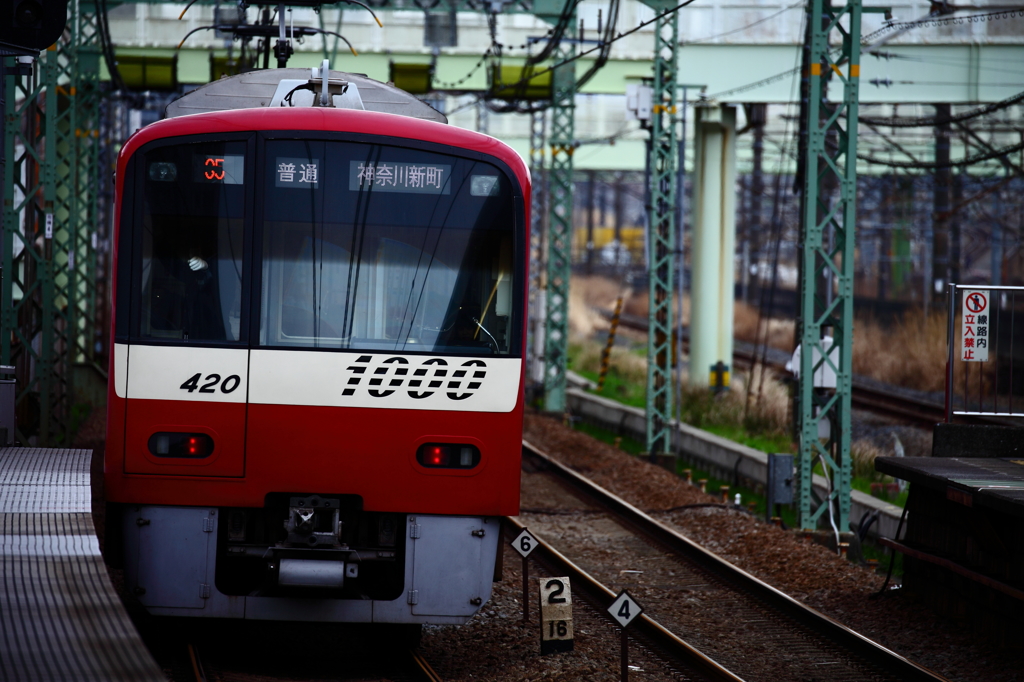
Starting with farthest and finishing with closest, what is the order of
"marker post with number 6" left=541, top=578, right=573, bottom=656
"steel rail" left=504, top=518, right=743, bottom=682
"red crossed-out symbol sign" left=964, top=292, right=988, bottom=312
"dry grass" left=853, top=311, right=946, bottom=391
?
"dry grass" left=853, top=311, right=946, bottom=391, "red crossed-out symbol sign" left=964, top=292, right=988, bottom=312, "marker post with number 6" left=541, top=578, right=573, bottom=656, "steel rail" left=504, top=518, right=743, bottom=682

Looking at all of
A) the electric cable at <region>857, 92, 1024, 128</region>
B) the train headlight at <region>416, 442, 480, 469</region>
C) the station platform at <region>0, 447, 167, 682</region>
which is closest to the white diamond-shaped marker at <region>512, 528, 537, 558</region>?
the train headlight at <region>416, 442, 480, 469</region>

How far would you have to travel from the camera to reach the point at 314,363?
625 cm

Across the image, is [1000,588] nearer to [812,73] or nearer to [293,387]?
[293,387]

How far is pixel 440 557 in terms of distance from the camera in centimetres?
645

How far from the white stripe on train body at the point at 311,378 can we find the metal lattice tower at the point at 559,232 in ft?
50.5

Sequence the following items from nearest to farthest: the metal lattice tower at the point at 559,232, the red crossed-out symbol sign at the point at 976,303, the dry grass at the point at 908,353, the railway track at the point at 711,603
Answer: the railway track at the point at 711,603
the red crossed-out symbol sign at the point at 976,303
the metal lattice tower at the point at 559,232
the dry grass at the point at 908,353

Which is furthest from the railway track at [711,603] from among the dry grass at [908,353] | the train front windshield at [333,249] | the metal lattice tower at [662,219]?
the dry grass at [908,353]

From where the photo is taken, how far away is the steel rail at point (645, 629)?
7227 millimetres

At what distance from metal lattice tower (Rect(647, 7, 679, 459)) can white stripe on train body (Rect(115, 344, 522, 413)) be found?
10127 millimetres

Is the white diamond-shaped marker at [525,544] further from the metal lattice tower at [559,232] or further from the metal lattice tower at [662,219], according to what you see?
the metal lattice tower at [559,232]

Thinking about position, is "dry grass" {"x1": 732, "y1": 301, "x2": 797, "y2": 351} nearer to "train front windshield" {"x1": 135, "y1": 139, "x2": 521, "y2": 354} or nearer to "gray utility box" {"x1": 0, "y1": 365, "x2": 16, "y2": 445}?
"gray utility box" {"x1": 0, "y1": 365, "x2": 16, "y2": 445}

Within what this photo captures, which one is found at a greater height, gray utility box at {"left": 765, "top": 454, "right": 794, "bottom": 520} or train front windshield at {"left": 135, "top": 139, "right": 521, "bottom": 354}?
train front windshield at {"left": 135, "top": 139, "right": 521, "bottom": 354}

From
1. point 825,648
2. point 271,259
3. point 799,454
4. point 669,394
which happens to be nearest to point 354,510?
point 271,259

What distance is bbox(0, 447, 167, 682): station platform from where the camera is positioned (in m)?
3.95
